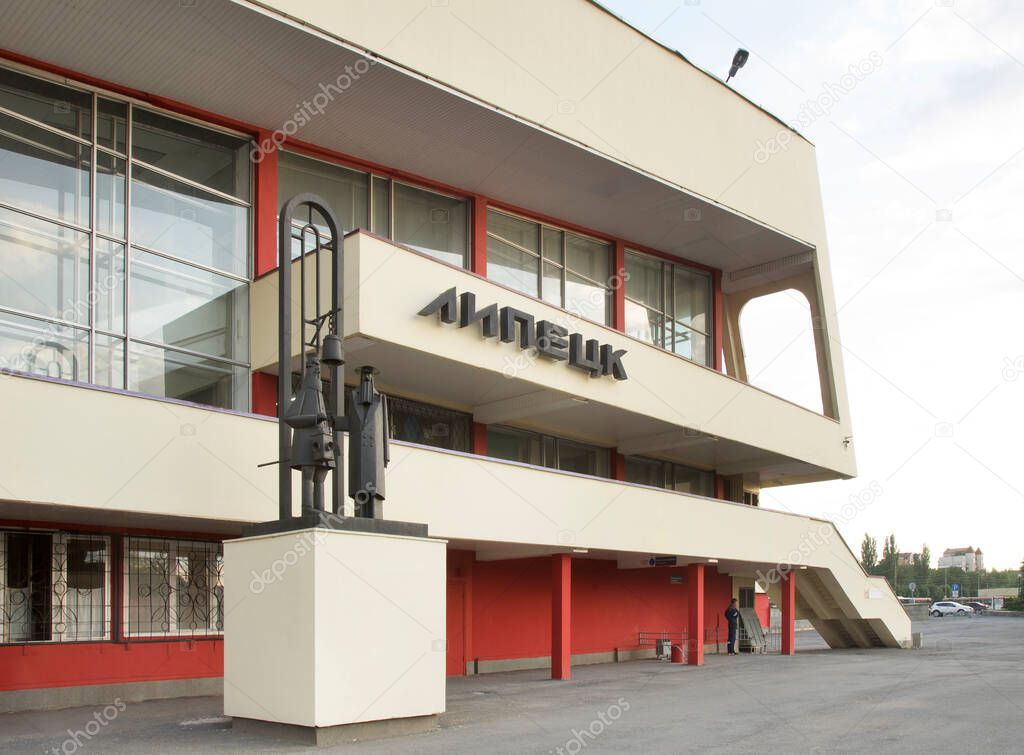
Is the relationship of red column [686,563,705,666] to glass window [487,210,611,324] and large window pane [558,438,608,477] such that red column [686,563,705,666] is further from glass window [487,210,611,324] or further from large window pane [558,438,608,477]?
glass window [487,210,611,324]

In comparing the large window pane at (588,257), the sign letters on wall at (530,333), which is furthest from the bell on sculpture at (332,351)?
the large window pane at (588,257)

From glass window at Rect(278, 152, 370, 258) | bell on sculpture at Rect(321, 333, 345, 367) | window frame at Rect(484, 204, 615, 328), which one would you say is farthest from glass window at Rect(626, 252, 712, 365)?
bell on sculpture at Rect(321, 333, 345, 367)

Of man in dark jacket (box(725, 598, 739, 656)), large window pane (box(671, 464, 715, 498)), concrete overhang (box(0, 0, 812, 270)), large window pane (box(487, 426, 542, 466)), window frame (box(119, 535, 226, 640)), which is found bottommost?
man in dark jacket (box(725, 598, 739, 656))

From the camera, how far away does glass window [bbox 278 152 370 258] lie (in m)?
19.0

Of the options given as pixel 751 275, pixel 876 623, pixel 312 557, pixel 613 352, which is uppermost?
pixel 751 275

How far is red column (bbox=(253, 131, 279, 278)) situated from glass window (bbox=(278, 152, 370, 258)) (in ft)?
1.26

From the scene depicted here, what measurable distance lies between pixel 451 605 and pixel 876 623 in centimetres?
1543

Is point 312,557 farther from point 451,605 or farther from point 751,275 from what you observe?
point 751,275

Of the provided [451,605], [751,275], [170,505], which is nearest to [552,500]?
[451,605]

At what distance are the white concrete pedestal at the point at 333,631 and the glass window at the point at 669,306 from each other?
51.2 feet

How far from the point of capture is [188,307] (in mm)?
17312

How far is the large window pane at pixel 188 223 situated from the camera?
663 inches

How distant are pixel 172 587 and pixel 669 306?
16268 mm

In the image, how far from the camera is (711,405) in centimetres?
2548
